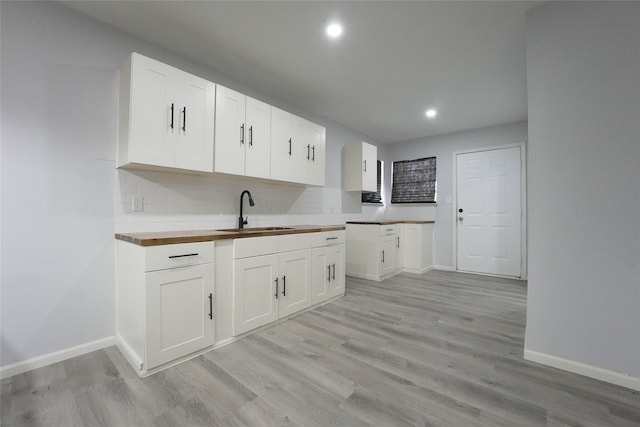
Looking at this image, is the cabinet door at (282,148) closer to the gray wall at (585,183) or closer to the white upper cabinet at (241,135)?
the white upper cabinet at (241,135)

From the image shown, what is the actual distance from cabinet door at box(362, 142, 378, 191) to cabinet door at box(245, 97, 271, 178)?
1964mm

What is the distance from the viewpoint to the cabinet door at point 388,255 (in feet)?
13.1

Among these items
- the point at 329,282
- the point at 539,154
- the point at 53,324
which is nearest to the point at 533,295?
the point at 539,154

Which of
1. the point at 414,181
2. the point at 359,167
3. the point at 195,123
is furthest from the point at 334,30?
the point at 414,181

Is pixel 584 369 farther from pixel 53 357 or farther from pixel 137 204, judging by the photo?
pixel 53 357

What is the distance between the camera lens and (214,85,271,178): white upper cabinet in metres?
2.31

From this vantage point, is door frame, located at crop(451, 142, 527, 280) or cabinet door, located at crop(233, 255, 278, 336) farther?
door frame, located at crop(451, 142, 527, 280)

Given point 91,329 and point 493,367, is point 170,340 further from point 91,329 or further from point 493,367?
point 493,367

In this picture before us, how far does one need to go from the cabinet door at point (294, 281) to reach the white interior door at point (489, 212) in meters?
3.25

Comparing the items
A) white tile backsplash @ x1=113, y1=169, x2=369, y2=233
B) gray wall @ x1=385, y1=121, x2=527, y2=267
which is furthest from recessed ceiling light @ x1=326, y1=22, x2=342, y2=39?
gray wall @ x1=385, y1=121, x2=527, y2=267

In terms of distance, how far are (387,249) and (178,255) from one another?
3.10 m

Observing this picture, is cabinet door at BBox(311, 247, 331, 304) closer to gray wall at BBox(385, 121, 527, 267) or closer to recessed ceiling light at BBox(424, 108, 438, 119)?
recessed ceiling light at BBox(424, 108, 438, 119)

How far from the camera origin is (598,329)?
1.65 m

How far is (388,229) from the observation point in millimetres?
4145
